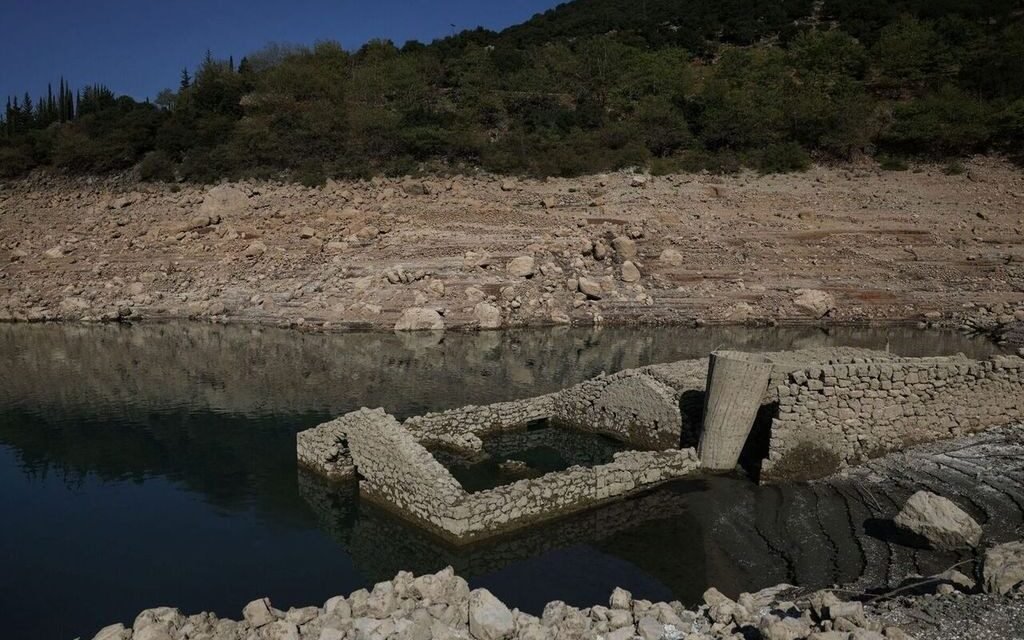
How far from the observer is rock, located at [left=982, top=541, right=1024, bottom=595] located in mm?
7199

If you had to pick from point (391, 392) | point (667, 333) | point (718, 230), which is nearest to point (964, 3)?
point (718, 230)

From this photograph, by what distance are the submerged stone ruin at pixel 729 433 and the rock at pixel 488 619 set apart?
365cm

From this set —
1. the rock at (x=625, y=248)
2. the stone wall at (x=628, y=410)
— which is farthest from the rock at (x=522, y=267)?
the stone wall at (x=628, y=410)

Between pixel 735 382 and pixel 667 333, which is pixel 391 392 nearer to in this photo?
pixel 735 382

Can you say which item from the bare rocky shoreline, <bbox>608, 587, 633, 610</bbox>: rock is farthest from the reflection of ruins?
the bare rocky shoreline

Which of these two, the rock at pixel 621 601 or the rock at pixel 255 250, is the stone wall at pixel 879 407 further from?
the rock at pixel 255 250

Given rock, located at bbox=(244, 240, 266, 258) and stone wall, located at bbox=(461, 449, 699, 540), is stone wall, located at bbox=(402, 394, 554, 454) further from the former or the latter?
rock, located at bbox=(244, 240, 266, 258)

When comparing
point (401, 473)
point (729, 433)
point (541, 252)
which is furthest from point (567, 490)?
point (541, 252)

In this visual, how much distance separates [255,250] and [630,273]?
1756 cm

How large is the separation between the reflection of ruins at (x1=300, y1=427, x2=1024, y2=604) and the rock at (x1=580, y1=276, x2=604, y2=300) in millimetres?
18644

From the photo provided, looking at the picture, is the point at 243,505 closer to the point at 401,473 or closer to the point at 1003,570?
the point at 401,473

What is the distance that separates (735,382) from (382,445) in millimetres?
6143

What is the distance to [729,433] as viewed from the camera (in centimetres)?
1304

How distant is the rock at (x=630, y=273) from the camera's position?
106 ft
